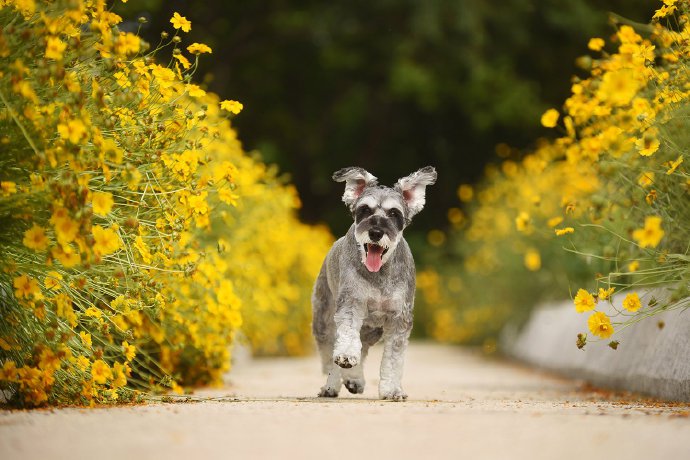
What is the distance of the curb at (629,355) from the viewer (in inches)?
279

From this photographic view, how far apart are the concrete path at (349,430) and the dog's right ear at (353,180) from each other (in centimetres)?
120

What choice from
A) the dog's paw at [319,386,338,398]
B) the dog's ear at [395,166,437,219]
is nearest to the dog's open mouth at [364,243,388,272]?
the dog's ear at [395,166,437,219]

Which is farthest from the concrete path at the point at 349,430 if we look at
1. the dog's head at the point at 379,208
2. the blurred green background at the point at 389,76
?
the blurred green background at the point at 389,76

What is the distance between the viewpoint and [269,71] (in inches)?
1000

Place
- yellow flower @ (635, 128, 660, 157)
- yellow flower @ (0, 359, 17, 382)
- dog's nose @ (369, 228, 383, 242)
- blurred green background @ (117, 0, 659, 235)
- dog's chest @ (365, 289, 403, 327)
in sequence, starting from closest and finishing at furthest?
1. yellow flower @ (0, 359, 17, 382)
2. yellow flower @ (635, 128, 660, 157)
3. dog's nose @ (369, 228, 383, 242)
4. dog's chest @ (365, 289, 403, 327)
5. blurred green background @ (117, 0, 659, 235)

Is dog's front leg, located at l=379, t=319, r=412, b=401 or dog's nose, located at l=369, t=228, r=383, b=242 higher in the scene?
dog's nose, located at l=369, t=228, r=383, b=242

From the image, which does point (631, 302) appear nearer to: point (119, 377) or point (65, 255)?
point (119, 377)

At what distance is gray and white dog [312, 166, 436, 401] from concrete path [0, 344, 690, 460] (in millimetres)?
260

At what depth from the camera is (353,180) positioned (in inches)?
282

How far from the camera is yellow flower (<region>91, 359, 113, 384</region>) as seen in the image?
5777 millimetres

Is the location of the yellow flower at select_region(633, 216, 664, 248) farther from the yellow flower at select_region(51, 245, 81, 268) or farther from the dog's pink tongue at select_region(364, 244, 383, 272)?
the yellow flower at select_region(51, 245, 81, 268)

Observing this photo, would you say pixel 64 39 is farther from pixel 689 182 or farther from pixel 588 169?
pixel 588 169

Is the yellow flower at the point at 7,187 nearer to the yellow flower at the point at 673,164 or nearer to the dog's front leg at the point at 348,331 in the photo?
the dog's front leg at the point at 348,331

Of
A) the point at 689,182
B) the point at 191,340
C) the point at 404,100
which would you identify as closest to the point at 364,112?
the point at 404,100
